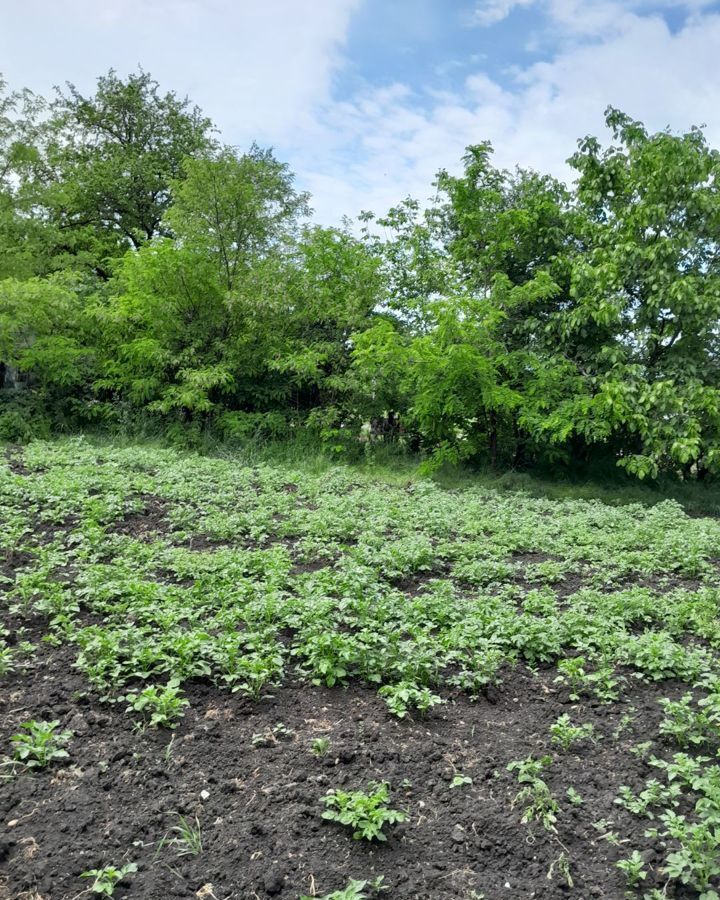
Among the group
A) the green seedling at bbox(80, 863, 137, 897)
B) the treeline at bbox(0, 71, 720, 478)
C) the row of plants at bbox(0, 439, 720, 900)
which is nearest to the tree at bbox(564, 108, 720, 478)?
the treeline at bbox(0, 71, 720, 478)

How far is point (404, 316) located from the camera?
11250 mm

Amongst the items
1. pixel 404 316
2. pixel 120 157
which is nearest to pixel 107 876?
pixel 404 316

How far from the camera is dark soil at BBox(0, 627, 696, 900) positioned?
195 centimetres

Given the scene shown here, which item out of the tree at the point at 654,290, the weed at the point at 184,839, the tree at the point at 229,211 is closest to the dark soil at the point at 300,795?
the weed at the point at 184,839

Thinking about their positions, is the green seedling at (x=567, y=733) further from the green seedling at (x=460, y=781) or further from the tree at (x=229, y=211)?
the tree at (x=229, y=211)

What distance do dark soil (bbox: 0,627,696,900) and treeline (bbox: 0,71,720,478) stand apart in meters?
6.10

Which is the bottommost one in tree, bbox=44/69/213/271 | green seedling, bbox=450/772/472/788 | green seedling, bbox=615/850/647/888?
green seedling, bbox=450/772/472/788

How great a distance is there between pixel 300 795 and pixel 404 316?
9661mm

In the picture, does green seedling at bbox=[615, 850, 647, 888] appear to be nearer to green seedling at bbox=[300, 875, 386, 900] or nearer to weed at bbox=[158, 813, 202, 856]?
green seedling at bbox=[300, 875, 386, 900]

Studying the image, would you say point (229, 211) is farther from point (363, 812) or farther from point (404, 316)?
point (363, 812)

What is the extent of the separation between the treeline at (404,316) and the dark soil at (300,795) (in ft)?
20.0

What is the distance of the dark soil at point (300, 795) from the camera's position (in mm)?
1945

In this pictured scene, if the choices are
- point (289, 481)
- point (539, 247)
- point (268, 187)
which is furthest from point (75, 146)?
point (289, 481)

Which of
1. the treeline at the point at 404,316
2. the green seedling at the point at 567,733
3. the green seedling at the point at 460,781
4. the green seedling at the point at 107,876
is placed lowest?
the green seedling at the point at 107,876
